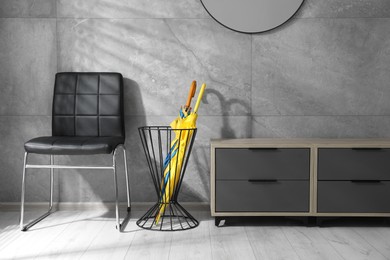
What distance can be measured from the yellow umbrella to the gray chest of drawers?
20cm

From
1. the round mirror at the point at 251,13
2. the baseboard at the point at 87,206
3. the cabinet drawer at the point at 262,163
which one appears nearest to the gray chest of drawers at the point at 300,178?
the cabinet drawer at the point at 262,163

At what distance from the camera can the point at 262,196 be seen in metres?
2.90

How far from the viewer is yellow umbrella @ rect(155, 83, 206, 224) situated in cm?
297

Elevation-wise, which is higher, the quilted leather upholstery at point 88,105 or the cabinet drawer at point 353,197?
the quilted leather upholstery at point 88,105

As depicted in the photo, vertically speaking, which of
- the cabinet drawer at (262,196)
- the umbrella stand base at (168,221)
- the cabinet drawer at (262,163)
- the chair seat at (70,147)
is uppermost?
the chair seat at (70,147)

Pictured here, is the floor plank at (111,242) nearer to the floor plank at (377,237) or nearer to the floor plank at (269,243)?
the floor plank at (269,243)

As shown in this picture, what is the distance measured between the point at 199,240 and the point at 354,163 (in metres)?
1.03

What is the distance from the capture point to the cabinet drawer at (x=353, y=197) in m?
2.88

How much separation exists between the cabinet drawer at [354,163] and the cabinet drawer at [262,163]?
0.11 m

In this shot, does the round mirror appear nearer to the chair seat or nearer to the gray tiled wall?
the gray tiled wall

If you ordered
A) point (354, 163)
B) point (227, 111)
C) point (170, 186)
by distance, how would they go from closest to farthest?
point (354, 163)
point (170, 186)
point (227, 111)

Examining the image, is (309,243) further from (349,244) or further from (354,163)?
(354,163)

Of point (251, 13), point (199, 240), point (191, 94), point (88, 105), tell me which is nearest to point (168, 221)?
point (199, 240)

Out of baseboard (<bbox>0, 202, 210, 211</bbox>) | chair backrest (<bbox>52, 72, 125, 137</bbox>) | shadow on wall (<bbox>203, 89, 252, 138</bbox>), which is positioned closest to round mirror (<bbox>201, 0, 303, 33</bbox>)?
shadow on wall (<bbox>203, 89, 252, 138</bbox>)
